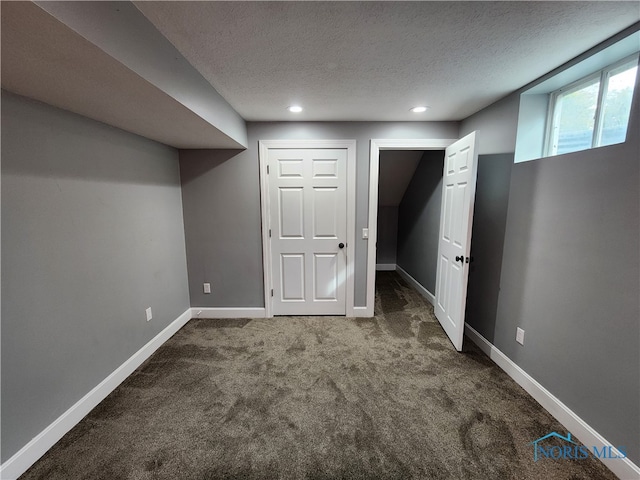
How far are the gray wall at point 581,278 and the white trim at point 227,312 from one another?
2.41 metres

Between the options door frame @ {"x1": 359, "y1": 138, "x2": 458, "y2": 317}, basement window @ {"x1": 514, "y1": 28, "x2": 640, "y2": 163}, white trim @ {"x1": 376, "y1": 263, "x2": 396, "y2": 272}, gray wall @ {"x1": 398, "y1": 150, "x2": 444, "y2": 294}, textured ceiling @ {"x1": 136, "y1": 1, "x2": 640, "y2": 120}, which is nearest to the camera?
textured ceiling @ {"x1": 136, "y1": 1, "x2": 640, "y2": 120}

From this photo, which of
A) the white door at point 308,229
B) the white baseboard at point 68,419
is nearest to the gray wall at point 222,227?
the white door at point 308,229

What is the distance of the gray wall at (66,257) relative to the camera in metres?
1.25

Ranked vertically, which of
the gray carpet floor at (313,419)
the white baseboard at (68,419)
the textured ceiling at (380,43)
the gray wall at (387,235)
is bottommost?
the gray carpet floor at (313,419)

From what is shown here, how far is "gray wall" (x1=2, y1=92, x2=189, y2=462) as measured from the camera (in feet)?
4.09

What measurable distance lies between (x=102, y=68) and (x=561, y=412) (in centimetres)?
298

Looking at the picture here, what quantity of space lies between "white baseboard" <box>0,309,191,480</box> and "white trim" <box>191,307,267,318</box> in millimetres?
643

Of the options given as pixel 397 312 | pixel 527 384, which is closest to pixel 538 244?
pixel 527 384

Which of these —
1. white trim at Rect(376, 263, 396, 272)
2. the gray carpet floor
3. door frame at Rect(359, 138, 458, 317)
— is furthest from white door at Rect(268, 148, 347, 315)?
white trim at Rect(376, 263, 396, 272)

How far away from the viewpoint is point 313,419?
61.7 inches

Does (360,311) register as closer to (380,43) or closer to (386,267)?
(386,267)

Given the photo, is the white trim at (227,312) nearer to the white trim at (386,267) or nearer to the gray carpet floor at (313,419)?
the gray carpet floor at (313,419)

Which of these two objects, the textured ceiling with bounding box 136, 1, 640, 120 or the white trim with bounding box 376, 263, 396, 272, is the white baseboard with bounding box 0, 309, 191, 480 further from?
the white trim with bounding box 376, 263, 396, 272

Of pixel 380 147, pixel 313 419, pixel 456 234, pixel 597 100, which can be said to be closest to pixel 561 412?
pixel 456 234
